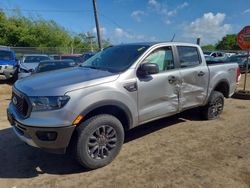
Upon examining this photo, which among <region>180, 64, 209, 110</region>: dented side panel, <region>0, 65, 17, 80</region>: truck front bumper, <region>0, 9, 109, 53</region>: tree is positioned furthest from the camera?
<region>0, 9, 109, 53</region>: tree

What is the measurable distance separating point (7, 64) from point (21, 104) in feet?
32.3

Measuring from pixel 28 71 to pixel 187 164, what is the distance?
Answer: 8.91 metres

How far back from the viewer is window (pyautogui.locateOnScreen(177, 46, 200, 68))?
4.73 m

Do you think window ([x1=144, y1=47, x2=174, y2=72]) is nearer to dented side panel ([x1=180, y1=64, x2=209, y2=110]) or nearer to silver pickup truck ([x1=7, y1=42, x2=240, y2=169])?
silver pickup truck ([x1=7, y1=42, x2=240, y2=169])

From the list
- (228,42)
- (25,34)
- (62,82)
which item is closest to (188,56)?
(62,82)

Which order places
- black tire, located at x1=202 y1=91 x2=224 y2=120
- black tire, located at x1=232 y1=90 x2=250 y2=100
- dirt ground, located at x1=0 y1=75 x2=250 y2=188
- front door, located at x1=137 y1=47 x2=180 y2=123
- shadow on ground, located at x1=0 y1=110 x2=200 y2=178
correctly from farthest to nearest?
black tire, located at x1=232 y1=90 x2=250 y2=100 < black tire, located at x1=202 y1=91 x2=224 y2=120 < front door, located at x1=137 y1=47 x2=180 y2=123 < shadow on ground, located at x1=0 y1=110 x2=200 y2=178 < dirt ground, located at x1=0 y1=75 x2=250 y2=188

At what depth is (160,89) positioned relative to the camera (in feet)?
13.5

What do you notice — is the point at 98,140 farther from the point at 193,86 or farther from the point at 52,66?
the point at 52,66

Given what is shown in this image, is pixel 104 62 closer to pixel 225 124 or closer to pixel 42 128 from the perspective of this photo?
pixel 42 128

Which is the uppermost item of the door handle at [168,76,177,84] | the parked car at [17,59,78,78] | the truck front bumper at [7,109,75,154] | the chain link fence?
the chain link fence

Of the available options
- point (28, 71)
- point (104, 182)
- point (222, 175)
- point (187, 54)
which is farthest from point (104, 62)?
point (28, 71)

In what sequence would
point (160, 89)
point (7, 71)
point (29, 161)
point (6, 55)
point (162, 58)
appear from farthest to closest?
point (6, 55) < point (7, 71) < point (162, 58) < point (160, 89) < point (29, 161)

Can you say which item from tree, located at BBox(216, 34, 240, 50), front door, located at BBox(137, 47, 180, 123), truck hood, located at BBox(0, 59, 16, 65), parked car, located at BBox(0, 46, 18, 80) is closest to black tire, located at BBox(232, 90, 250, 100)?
front door, located at BBox(137, 47, 180, 123)

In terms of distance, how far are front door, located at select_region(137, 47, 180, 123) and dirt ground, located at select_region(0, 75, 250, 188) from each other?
2.03 ft
